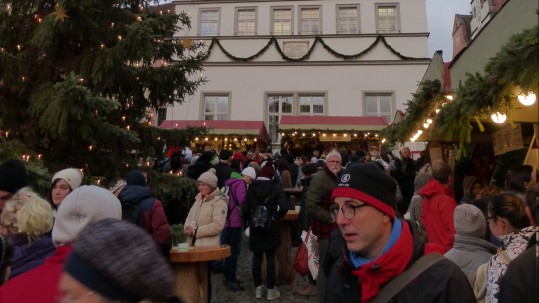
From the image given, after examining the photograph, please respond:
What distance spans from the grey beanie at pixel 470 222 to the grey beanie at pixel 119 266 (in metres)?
2.80

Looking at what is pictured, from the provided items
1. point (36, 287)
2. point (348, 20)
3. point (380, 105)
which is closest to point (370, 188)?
point (36, 287)

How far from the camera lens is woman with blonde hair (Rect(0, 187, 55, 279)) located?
7.97 ft

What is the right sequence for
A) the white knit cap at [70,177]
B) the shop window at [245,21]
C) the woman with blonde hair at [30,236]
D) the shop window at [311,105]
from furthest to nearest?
the shop window at [245,21] < the shop window at [311,105] < the white knit cap at [70,177] < the woman with blonde hair at [30,236]

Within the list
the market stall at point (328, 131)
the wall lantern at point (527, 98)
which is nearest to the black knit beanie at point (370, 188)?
the wall lantern at point (527, 98)

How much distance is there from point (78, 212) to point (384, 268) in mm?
1621

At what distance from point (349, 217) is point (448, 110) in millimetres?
2698

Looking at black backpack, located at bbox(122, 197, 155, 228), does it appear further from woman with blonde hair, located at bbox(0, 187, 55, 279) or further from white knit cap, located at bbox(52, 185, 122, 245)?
white knit cap, located at bbox(52, 185, 122, 245)

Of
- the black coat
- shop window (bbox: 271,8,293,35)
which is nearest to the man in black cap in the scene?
the black coat

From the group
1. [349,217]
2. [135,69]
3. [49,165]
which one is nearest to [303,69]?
[135,69]

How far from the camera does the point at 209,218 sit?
5562 mm

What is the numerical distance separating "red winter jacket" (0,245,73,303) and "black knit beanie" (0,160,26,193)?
6.43 feet

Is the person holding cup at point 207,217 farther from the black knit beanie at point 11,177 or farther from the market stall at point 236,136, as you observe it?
the market stall at point 236,136

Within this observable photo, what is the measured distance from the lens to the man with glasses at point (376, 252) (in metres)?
1.67

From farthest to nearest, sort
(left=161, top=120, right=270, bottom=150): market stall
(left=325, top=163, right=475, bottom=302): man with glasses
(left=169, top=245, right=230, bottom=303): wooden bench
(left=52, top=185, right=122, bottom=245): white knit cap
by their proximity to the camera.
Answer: (left=161, top=120, right=270, bottom=150): market stall
(left=169, top=245, right=230, bottom=303): wooden bench
(left=52, top=185, right=122, bottom=245): white knit cap
(left=325, top=163, right=475, bottom=302): man with glasses
